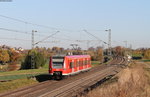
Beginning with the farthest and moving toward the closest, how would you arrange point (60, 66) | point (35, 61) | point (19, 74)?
point (35, 61) < point (19, 74) < point (60, 66)

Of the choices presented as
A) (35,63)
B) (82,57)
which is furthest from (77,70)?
(35,63)

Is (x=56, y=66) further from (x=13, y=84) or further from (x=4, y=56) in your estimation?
(x=4, y=56)

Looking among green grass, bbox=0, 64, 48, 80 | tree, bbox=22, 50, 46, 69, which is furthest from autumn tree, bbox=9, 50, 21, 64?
green grass, bbox=0, 64, 48, 80

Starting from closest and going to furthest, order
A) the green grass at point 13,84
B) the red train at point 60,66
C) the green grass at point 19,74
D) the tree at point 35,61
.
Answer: the green grass at point 13,84 → the red train at point 60,66 → the green grass at point 19,74 → the tree at point 35,61

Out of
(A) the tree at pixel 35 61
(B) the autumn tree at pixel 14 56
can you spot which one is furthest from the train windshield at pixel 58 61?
(B) the autumn tree at pixel 14 56

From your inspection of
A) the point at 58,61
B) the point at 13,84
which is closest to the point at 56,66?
the point at 58,61

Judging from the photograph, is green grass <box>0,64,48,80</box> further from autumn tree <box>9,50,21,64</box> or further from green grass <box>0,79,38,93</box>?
autumn tree <box>9,50,21,64</box>

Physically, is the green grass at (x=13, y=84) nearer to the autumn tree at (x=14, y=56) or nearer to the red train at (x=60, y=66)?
the red train at (x=60, y=66)

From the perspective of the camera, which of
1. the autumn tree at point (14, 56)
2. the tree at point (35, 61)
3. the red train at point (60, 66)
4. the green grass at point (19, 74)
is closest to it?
the red train at point (60, 66)

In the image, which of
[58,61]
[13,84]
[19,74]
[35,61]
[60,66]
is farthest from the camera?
[35,61]

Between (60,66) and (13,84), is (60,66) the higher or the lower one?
the higher one

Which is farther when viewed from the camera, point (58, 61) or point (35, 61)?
point (35, 61)

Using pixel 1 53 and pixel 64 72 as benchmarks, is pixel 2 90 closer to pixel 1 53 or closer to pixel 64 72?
pixel 64 72

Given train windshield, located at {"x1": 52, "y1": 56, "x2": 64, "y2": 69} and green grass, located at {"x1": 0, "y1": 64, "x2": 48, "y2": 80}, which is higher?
train windshield, located at {"x1": 52, "y1": 56, "x2": 64, "y2": 69}
